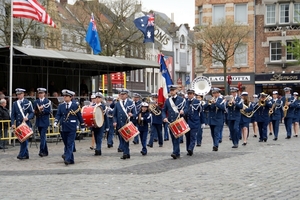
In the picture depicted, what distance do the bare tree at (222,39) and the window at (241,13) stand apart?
2.75 metres

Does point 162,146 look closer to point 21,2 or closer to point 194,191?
point 21,2

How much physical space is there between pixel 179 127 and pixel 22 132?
4.40 meters

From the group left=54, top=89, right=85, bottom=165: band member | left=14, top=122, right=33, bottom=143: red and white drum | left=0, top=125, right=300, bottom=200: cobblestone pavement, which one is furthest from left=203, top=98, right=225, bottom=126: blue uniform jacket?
left=14, top=122, right=33, bottom=143: red and white drum

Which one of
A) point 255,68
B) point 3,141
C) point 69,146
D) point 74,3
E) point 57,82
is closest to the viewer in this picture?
point 69,146

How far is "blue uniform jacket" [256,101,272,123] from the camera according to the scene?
24462 mm

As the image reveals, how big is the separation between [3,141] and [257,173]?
36.1 feet

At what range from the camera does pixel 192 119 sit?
18.5m

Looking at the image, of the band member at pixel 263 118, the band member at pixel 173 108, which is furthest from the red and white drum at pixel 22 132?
the band member at pixel 263 118

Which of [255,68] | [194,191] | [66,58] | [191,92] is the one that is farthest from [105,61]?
[255,68]

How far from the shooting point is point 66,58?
25844 millimetres

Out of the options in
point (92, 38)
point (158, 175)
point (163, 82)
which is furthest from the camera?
point (92, 38)

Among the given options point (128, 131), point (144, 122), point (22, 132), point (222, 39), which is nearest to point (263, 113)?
point (144, 122)

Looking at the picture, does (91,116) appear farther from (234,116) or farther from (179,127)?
(234,116)

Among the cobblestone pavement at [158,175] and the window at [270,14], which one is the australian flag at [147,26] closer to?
the cobblestone pavement at [158,175]
